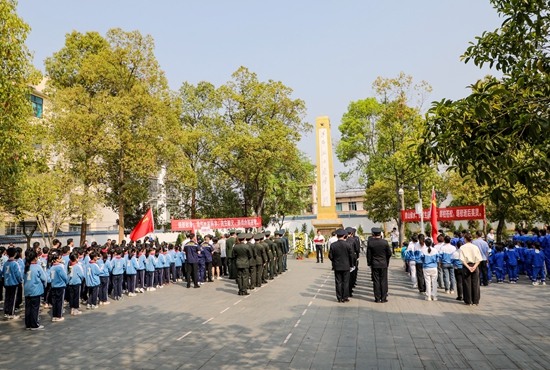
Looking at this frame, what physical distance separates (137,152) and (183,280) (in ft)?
30.4

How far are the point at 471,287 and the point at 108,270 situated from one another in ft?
31.6

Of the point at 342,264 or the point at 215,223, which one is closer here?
the point at 342,264

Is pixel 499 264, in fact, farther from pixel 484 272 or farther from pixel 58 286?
pixel 58 286

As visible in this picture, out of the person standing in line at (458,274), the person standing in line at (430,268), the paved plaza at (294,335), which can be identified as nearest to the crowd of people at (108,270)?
the paved plaza at (294,335)

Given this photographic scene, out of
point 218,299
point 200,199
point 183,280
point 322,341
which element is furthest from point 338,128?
point 322,341

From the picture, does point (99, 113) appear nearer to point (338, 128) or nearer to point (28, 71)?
point (28, 71)

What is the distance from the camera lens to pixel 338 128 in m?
47.6

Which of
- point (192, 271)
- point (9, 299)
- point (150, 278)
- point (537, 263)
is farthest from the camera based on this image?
point (192, 271)

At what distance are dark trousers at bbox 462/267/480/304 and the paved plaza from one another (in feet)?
0.85

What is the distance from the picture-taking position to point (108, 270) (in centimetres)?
1224

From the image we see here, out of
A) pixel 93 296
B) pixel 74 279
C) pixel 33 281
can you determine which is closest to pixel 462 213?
pixel 93 296

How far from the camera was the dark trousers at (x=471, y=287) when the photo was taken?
10719mm

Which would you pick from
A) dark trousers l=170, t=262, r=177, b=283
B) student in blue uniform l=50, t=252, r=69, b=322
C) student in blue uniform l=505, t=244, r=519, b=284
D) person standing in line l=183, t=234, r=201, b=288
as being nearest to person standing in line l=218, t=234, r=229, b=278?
dark trousers l=170, t=262, r=177, b=283

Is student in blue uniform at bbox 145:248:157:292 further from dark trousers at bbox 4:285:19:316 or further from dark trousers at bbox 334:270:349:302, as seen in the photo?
dark trousers at bbox 334:270:349:302
